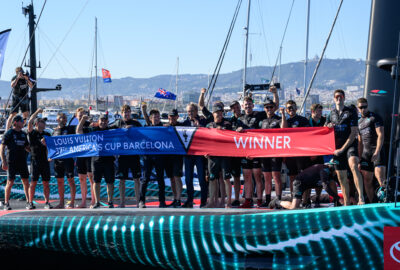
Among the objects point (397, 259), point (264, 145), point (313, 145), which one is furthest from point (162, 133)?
point (397, 259)

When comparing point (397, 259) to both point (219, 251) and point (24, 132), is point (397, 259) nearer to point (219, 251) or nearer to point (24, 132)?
point (219, 251)

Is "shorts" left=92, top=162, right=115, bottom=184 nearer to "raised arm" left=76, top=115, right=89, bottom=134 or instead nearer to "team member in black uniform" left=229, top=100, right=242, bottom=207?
"raised arm" left=76, top=115, right=89, bottom=134

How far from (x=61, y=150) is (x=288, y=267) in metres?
4.91

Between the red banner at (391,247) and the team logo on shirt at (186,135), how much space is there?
364 centimetres

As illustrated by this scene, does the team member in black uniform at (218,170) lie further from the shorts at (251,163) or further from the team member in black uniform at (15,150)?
the team member in black uniform at (15,150)

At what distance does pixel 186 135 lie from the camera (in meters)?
7.20

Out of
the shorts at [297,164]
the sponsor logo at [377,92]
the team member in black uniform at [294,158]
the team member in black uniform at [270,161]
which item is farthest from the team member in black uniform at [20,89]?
the sponsor logo at [377,92]

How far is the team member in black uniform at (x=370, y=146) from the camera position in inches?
231

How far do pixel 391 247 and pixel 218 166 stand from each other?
10.8 ft

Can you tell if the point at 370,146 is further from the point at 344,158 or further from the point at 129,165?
the point at 129,165

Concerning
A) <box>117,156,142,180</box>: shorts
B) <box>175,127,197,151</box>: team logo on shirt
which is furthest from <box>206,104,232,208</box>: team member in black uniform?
<box>117,156,142,180</box>: shorts

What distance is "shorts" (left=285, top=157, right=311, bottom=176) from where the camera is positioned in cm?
671

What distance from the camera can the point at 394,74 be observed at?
4281mm

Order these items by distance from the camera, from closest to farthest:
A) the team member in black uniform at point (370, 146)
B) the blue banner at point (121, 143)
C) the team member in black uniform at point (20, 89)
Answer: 1. the team member in black uniform at point (370, 146)
2. the blue banner at point (121, 143)
3. the team member in black uniform at point (20, 89)
